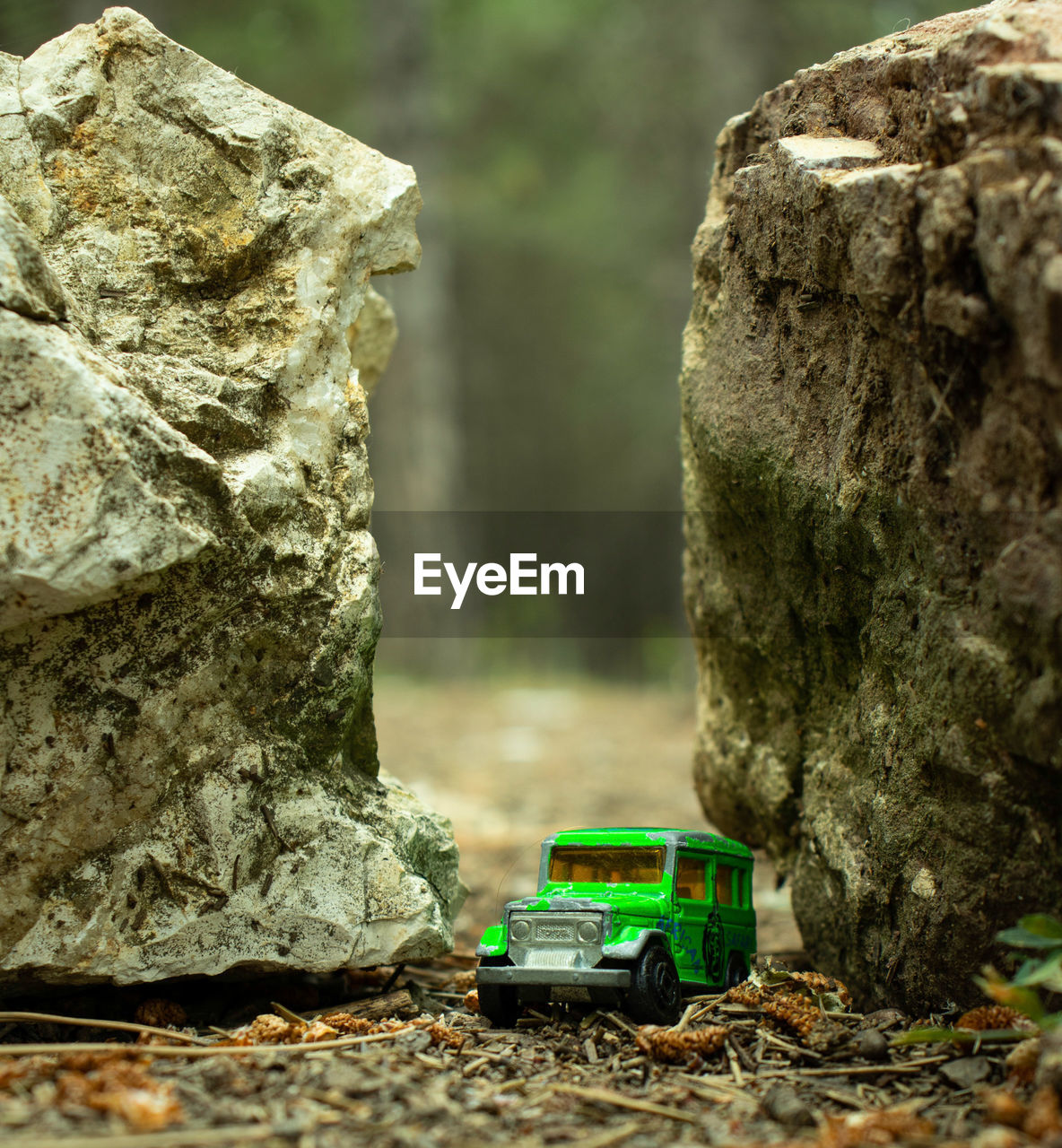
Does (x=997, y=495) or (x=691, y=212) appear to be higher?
(x=691, y=212)

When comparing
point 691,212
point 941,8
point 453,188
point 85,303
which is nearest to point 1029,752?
point 85,303

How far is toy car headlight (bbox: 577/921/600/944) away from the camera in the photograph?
302 cm

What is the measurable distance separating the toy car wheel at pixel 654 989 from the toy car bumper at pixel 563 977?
0.18ft

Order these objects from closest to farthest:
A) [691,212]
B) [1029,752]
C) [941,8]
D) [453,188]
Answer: [1029,752] < [941,8] < [691,212] < [453,188]

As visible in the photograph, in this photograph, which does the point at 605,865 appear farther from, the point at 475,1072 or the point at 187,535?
the point at 187,535

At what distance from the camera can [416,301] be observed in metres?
11.9

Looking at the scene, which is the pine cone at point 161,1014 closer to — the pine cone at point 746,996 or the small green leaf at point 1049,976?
the pine cone at point 746,996

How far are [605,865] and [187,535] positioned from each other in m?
1.68

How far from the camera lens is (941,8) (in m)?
6.87

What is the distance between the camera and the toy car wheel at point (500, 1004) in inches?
120

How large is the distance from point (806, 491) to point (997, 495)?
777 millimetres

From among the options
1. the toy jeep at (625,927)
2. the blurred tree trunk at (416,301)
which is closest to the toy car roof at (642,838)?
the toy jeep at (625,927)

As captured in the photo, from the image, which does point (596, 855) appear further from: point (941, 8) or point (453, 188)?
point (453, 188)

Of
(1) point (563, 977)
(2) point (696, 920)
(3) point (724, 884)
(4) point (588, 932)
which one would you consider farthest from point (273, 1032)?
(3) point (724, 884)
